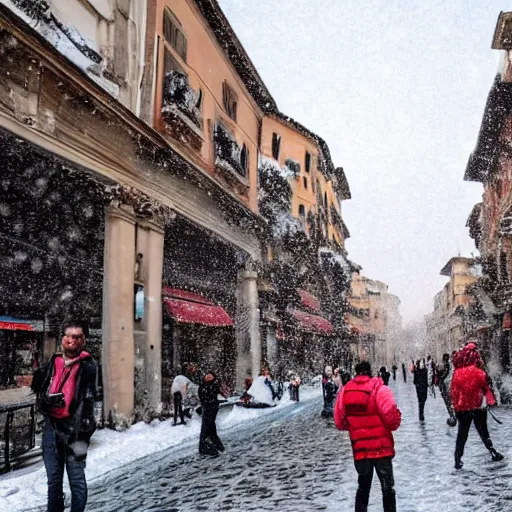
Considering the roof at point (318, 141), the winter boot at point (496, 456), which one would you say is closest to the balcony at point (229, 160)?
the roof at point (318, 141)

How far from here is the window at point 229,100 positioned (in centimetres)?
2028

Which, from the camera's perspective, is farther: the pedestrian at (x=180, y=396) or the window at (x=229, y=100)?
the window at (x=229, y=100)

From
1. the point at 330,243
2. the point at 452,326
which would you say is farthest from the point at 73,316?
the point at 452,326

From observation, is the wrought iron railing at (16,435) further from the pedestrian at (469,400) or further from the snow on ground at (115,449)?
the pedestrian at (469,400)

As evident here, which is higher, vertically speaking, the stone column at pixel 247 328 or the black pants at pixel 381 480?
the stone column at pixel 247 328

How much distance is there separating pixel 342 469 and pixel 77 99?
342 inches

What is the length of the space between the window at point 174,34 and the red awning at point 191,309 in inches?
278

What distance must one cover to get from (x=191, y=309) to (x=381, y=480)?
12612 mm

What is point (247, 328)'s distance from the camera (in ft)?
72.8

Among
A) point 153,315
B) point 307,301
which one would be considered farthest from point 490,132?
point 153,315

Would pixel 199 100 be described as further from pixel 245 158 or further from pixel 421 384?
pixel 421 384

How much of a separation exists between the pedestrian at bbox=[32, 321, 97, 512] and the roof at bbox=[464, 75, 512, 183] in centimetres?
2472

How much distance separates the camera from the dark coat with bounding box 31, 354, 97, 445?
470 cm

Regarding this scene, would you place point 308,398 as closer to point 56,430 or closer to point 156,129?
point 156,129
